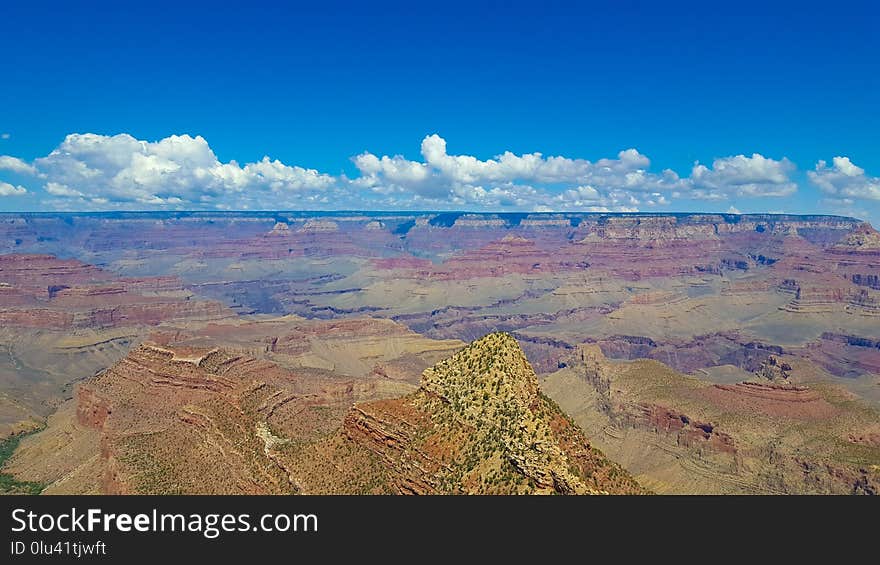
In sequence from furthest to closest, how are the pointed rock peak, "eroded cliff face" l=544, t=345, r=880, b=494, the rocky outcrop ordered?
1. "eroded cliff face" l=544, t=345, r=880, b=494
2. the pointed rock peak
3. the rocky outcrop

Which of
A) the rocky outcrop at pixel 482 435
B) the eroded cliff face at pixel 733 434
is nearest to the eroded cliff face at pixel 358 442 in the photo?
the rocky outcrop at pixel 482 435

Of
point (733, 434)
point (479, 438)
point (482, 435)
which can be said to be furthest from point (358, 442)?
point (733, 434)

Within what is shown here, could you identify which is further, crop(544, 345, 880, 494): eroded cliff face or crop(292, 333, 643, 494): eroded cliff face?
crop(544, 345, 880, 494): eroded cliff face

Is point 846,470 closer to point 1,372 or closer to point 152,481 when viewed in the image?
point 152,481

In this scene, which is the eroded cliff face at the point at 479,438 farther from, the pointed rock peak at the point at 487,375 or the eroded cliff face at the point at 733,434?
the eroded cliff face at the point at 733,434

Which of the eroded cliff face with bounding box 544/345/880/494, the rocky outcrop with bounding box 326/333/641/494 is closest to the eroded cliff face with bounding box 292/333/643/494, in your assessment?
the rocky outcrop with bounding box 326/333/641/494

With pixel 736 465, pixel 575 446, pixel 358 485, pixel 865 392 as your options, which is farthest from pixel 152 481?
pixel 865 392

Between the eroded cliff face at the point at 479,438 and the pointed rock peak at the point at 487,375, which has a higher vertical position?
the pointed rock peak at the point at 487,375

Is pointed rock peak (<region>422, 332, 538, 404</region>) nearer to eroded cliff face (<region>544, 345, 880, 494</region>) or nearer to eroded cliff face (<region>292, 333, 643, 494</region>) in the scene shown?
eroded cliff face (<region>292, 333, 643, 494</region>)
